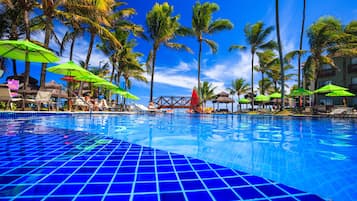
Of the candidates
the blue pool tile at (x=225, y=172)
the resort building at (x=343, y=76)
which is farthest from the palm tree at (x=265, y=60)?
the blue pool tile at (x=225, y=172)

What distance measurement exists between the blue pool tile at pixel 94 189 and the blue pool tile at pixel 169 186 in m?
0.43

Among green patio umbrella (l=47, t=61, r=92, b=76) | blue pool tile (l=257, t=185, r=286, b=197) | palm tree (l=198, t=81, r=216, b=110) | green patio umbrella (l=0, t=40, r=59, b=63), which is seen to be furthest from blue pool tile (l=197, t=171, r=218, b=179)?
palm tree (l=198, t=81, r=216, b=110)

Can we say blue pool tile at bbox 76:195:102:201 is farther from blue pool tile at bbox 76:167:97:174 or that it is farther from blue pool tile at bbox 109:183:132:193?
blue pool tile at bbox 76:167:97:174

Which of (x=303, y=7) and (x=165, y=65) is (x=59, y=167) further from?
(x=165, y=65)

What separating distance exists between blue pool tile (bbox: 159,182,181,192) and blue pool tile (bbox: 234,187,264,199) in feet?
1.51

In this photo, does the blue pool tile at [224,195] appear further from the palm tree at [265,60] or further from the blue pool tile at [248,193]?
the palm tree at [265,60]

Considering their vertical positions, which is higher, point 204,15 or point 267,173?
point 204,15

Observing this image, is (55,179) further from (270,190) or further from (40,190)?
(270,190)

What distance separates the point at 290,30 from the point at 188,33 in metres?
10.8

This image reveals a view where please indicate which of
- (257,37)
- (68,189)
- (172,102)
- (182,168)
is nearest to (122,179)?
(68,189)

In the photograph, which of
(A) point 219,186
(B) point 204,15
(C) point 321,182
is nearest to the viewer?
(A) point 219,186

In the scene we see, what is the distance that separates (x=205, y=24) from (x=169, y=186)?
2046 centimetres

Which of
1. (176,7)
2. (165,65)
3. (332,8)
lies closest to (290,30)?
(332,8)

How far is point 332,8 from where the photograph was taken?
73.7ft
